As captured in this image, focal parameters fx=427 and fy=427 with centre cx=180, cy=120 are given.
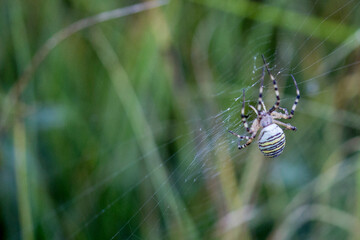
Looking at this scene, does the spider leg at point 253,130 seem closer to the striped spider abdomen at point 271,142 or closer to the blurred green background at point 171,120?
the blurred green background at point 171,120

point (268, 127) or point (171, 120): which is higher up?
point (171, 120)

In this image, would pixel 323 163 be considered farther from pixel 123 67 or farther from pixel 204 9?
pixel 123 67

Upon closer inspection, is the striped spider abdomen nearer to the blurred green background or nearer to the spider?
the spider

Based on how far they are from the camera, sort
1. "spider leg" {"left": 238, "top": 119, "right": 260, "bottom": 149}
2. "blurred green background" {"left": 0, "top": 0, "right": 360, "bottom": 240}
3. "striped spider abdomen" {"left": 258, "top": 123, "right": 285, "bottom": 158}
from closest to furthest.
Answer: "striped spider abdomen" {"left": 258, "top": 123, "right": 285, "bottom": 158} < "blurred green background" {"left": 0, "top": 0, "right": 360, "bottom": 240} < "spider leg" {"left": 238, "top": 119, "right": 260, "bottom": 149}

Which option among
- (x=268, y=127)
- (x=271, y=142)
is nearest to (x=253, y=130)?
(x=268, y=127)

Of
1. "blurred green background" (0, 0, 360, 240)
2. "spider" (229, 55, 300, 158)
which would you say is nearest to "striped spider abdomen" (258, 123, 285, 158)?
"spider" (229, 55, 300, 158)

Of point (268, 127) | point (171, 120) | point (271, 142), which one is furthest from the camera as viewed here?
point (171, 120)

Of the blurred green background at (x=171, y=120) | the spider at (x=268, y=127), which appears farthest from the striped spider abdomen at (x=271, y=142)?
the blurred green background at (x=171, y=120)

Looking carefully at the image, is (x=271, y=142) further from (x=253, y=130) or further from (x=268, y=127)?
(x=253, y=130)
